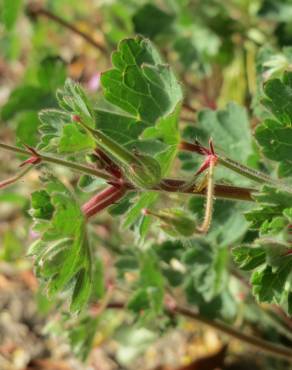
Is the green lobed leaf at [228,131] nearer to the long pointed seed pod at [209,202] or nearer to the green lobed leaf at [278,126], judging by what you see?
the green lobed leaf at [278,126]

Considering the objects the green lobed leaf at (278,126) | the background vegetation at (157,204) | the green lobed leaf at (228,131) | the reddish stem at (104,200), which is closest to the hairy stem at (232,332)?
the background vegetation at (157,204)

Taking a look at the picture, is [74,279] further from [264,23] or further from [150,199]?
[264,23]

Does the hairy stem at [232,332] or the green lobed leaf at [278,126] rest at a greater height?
the green lobed leaf at [278,126]

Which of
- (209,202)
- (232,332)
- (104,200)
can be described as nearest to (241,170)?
(209,202)

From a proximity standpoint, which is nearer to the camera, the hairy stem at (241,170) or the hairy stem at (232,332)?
the hairy stem at (241,170)

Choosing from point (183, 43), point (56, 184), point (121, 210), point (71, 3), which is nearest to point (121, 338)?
point (183, 43)

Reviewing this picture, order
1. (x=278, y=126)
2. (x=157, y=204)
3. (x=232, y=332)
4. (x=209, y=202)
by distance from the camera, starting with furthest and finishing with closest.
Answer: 1. (x=232, y=332)
2. (x=157, y=204)
3. (x=278, y=126)
4. (x=209, y=202)

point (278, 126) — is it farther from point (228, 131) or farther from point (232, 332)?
point (232, 332)

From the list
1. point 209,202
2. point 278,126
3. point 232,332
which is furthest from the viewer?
point 232,332

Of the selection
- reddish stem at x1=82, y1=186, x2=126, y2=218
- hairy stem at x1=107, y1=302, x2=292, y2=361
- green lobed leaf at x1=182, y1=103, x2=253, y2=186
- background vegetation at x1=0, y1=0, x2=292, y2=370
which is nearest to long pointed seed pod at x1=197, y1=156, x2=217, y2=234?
background vegetation at x1=0, y1=0, x2=292, y2=370

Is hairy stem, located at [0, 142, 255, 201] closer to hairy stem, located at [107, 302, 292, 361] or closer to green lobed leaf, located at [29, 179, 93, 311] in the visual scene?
green lobed leaf, located at [29, 179, 93, 311]


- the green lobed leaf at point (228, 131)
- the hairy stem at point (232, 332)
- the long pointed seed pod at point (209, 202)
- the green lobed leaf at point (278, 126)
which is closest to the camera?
the long pointed seed pod at point (209, 202)
